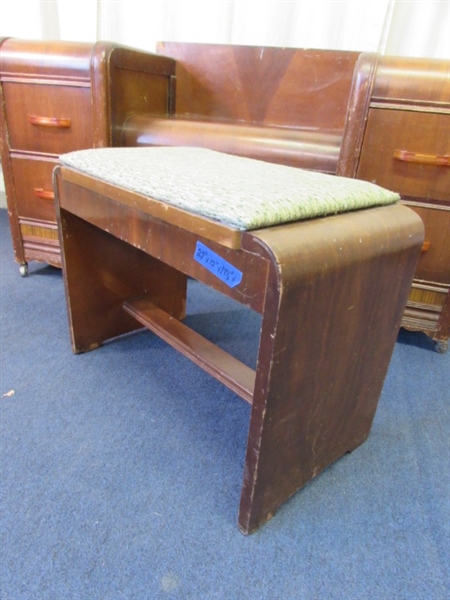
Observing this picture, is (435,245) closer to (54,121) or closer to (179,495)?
(179,495)

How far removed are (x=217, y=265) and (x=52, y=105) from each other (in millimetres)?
995

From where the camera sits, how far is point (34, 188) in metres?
1.37

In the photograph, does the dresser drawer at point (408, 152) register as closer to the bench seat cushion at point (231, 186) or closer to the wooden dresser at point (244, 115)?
the wooden dresser at point (244, 115)

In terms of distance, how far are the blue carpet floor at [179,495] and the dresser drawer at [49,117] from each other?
61 cm

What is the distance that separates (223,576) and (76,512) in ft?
0.83

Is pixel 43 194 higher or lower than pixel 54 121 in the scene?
lower

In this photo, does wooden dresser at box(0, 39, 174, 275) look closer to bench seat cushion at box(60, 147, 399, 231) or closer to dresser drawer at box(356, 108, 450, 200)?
bench seat cushion at box(60, 147, 399, 231)

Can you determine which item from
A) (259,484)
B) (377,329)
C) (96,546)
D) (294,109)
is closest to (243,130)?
(294,109)

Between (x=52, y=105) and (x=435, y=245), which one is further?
(x=52, y=105)

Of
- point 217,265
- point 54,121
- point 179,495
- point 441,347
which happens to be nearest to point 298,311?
point 217,265

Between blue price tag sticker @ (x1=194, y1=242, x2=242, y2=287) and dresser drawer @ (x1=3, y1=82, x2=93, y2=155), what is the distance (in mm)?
866

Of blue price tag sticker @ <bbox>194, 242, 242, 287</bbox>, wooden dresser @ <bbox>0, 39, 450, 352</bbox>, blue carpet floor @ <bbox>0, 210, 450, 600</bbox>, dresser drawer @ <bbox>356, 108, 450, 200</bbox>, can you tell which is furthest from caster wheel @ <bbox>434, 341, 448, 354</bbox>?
blue price tag sticker @ <bbox>194, 242, 242, 287</bbox>

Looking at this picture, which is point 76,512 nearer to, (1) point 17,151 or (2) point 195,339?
(2) point 195,339

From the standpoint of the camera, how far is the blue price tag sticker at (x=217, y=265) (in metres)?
0.54
